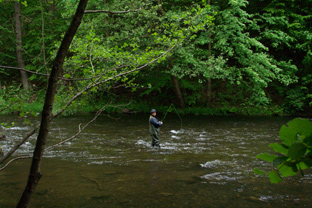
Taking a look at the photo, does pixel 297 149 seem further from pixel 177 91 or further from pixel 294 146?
pixel 177 91

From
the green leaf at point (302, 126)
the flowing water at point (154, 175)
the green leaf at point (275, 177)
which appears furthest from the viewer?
the flowing water at point (154, 175)

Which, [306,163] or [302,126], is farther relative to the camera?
[306,163]

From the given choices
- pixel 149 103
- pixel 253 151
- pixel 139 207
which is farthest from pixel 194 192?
pixel 149 103

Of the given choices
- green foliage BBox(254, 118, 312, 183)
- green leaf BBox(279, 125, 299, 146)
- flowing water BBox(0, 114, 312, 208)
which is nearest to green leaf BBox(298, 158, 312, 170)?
green foliage BBox(254, 118, 312, 183)

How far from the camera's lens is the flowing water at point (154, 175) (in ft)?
20.5

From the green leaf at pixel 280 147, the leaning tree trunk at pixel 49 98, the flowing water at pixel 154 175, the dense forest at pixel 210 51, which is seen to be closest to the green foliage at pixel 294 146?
the green leaf at pixel 280 147

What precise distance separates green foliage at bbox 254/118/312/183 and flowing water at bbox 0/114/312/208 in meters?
2.78

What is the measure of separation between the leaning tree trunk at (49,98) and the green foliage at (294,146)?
162cm

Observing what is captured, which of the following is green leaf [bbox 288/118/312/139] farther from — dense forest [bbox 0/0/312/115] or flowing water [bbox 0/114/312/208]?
dense forest [bbox 0/0/312/115]

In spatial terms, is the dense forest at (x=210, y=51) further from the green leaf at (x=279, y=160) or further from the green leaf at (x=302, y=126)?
the green leaf at (x=302, y=126)

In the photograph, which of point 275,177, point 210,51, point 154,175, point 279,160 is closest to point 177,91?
point 210,51

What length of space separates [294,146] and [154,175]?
7358 mm

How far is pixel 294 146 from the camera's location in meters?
0.97

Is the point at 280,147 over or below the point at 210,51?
below
